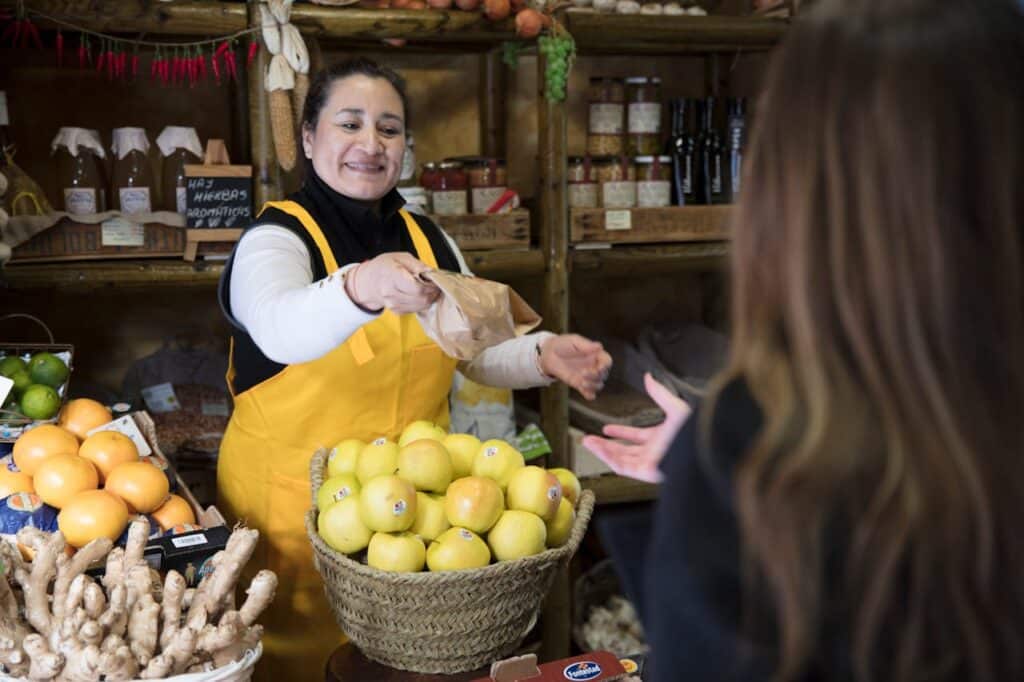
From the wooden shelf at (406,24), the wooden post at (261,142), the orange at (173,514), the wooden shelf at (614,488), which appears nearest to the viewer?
the orange at (173,514)

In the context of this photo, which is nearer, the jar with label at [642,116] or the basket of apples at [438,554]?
the basket of apples at [438,554]

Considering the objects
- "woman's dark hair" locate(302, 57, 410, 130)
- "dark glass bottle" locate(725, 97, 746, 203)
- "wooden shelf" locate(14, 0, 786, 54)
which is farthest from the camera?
"dark glass bottle" locate(725, 97, 746, 203)

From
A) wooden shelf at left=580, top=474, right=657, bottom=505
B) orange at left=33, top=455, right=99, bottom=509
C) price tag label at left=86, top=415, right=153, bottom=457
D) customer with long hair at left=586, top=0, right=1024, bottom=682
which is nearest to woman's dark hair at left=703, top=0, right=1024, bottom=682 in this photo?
customer with long hair at left=586, top=0, right=1024, bottom=682

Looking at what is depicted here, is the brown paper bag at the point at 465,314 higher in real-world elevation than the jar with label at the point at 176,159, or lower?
lower

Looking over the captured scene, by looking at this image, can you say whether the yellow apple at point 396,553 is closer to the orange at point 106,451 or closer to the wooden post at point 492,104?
the orange at point 106,451

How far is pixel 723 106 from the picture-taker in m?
3.46

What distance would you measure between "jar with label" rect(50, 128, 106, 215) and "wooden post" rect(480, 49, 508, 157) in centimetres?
112

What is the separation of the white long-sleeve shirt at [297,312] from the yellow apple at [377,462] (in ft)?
0.52

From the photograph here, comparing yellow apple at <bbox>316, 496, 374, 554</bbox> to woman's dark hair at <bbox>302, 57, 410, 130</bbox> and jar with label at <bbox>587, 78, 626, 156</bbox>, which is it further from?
jar with label at <bbox>587, 78, 626, 156</bbox>

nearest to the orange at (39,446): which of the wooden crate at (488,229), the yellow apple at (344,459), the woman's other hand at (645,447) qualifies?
the yellow apple at (344,459)

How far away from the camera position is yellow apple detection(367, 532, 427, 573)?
140 centimetres

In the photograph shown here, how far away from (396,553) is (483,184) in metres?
1.65

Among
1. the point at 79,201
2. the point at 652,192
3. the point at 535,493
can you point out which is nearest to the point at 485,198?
the point at 652,192

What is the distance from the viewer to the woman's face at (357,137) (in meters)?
2.03
